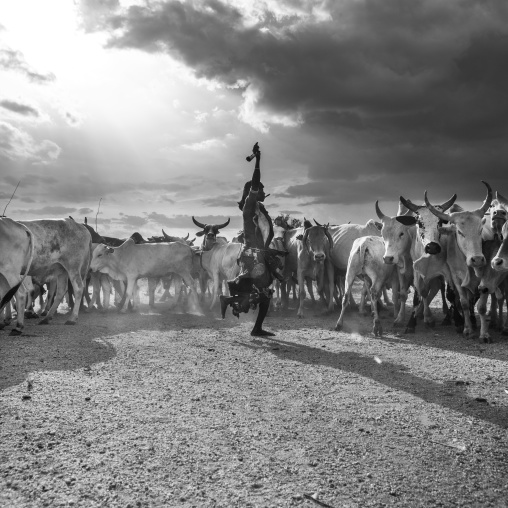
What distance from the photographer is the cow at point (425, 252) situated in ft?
32.6

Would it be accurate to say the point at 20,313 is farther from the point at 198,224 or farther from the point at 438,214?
the point at 438,214

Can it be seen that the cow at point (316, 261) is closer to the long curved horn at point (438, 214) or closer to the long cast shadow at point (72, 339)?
the long cast shadow at point (72, 339)

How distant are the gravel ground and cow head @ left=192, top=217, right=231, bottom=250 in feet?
25.9

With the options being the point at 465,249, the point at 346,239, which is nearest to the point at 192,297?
the point at 346,239

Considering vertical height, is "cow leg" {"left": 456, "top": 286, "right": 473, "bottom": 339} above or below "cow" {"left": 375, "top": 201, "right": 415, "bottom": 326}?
below

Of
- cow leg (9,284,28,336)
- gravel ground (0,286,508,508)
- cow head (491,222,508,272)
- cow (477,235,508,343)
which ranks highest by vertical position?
cow head (491,222,508,272)

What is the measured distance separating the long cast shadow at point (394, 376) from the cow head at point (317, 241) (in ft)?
13.1

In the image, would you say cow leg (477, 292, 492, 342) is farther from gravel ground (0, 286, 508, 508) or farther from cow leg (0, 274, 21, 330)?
cow leg (0, 274, 21, 330)

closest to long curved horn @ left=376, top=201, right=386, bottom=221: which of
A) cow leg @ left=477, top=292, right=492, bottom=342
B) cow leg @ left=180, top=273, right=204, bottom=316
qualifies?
cow leg @ left=477, top=292, right=492, bottom=342

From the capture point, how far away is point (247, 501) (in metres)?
3.55

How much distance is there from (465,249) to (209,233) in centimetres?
903

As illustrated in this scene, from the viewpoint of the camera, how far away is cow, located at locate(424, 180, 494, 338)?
9.23 meters

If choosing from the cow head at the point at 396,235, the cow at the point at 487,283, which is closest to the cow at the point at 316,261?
the cow head at the point at 396,235

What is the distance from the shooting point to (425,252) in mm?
10000
